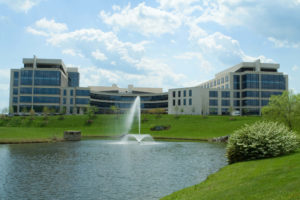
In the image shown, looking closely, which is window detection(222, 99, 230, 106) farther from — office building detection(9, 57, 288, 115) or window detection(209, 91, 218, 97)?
window detection(209, 91, 218, 97)

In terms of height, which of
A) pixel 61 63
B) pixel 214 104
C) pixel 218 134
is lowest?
pixel 218 134

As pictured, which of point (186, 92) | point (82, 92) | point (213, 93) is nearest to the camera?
point (213, 93)

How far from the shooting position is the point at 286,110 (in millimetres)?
51625

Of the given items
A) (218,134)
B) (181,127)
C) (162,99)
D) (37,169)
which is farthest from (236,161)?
(162,99)

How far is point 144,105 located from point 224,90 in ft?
177

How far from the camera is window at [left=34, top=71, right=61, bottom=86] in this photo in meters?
127

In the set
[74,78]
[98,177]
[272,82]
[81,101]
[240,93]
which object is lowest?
[98,177]

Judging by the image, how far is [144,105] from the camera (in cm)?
17188

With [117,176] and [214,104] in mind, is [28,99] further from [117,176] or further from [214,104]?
[117,176]

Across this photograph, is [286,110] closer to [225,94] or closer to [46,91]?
[225,94]

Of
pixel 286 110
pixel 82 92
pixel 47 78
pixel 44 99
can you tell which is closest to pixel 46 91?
pixel 44 99

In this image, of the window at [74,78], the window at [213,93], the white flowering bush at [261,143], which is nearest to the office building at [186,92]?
the window at [213,93]

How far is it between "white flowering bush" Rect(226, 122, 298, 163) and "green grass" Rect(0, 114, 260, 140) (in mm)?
48916

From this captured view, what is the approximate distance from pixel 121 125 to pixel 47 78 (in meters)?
45.0
